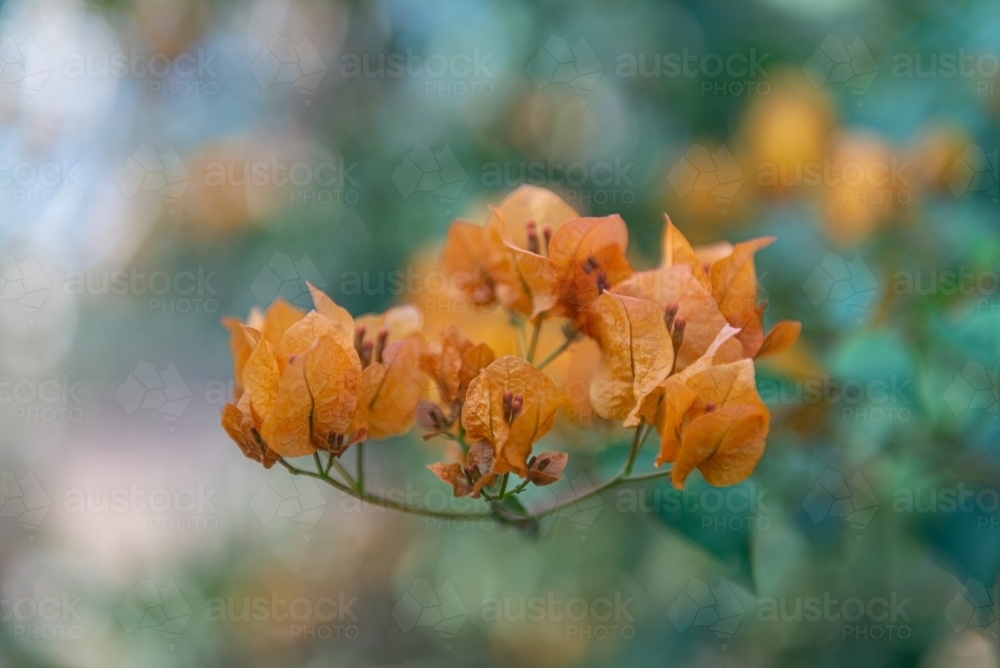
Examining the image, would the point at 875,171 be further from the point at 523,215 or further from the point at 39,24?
the point at 39,24

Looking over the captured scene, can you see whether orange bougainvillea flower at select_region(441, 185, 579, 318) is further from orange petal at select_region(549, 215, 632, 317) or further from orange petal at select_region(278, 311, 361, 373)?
orange petal at select_region(278, 311, 361, 373)

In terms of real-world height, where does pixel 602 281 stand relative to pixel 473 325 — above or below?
above

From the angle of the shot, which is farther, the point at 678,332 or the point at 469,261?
the point at 469,261

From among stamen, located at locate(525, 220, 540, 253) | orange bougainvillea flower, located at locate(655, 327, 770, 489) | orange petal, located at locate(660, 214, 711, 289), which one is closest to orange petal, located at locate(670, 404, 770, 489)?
orange bougainvillea flower, located at locate(655, 327, 770, 489)

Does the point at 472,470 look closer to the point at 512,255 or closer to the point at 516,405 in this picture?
the point at 516,405

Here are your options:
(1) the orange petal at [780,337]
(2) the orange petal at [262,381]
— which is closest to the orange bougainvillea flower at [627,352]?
(1) the orange petal at [780,337]

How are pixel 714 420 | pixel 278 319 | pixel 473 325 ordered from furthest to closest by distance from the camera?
pixel 473 325
pixel 278 319
pixel 714 420

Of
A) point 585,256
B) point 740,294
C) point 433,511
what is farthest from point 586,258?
point 433,511
